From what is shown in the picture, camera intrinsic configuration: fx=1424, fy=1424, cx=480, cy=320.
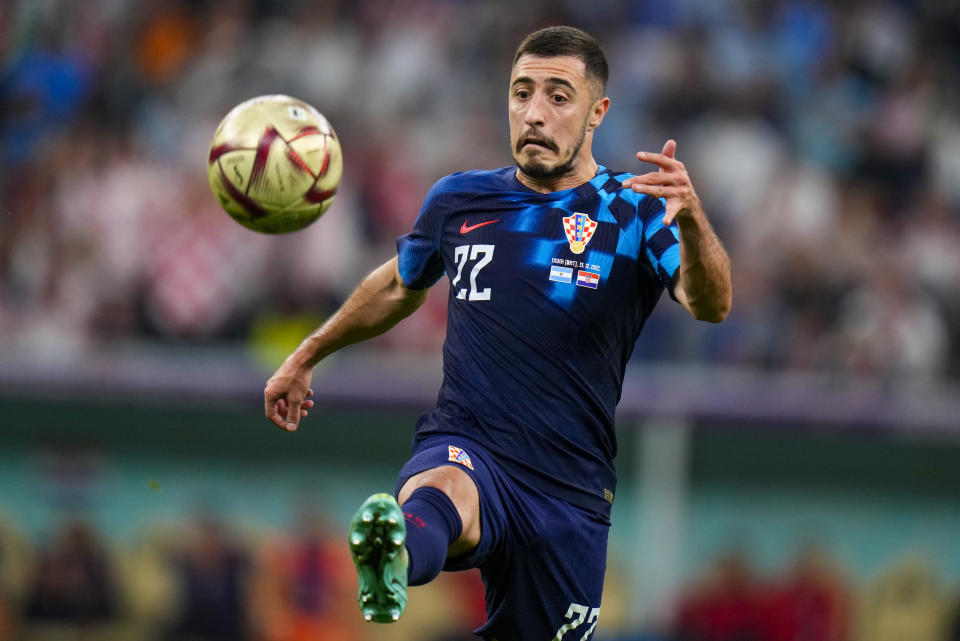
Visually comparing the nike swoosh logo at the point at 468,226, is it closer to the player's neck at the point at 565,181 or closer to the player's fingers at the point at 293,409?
the player's neck at the point at 565,181

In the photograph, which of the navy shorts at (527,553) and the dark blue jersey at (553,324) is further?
the dark blue jersey at (553,324)

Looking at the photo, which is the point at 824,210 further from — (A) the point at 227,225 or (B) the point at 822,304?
(A) the point at 227,225

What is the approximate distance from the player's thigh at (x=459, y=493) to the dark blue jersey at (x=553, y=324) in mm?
309

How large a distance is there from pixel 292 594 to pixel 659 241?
800 centimetres

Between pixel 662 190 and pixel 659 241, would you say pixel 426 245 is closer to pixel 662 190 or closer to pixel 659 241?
pixel 659 241

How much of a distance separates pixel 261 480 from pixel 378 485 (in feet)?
3.73

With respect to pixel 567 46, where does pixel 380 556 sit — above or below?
below

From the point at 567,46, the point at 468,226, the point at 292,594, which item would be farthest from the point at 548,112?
the point at 292,594

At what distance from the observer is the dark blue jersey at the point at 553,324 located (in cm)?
606

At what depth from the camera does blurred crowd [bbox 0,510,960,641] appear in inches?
511

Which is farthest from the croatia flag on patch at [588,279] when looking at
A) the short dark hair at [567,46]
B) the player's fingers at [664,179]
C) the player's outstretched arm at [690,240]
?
the short dark hair at [567,46]

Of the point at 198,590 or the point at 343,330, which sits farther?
the point at 198,590

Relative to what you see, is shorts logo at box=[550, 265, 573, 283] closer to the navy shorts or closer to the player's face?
the player's face

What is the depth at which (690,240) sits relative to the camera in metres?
5.57
